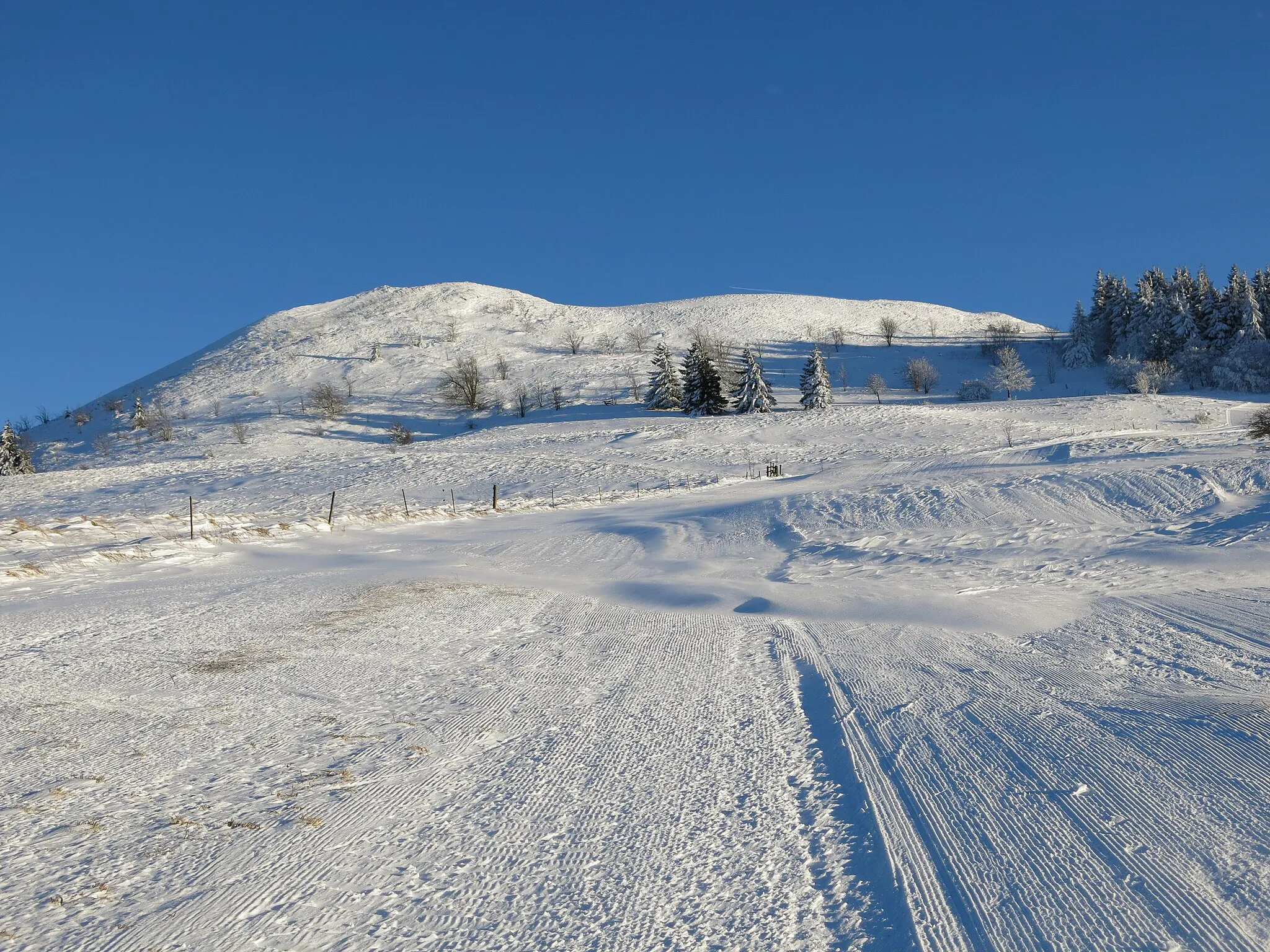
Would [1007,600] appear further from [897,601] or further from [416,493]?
[416,493]

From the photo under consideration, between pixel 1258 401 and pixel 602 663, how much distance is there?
71.8m

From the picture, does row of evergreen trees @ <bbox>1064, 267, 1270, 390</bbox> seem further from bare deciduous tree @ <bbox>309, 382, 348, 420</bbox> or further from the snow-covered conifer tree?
bare deciduous tree @ <bbox>309, 382, 348, 420</bbox>

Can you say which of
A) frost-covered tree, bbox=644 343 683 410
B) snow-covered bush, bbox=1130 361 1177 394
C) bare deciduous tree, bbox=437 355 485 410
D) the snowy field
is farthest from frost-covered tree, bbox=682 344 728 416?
the snowy field

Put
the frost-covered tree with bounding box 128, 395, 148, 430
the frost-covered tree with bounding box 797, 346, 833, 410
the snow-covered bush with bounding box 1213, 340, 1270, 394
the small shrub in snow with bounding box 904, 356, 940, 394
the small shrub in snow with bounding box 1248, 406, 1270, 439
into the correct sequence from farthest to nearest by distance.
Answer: the small shrub in snow with bounding box 904, 356, 940, 394 < the frost-covered tree with bounding box 128, 395, 148, 430 < the frost-covered tree with bounding box 797, 346, 833, 410 < the snow-covered bush with bounding box 1213, 340, 1270, 394 < the small shrub in snow with bounding box 1248, 406, 1270, 439

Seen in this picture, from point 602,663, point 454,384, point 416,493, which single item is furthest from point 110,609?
point 454,384

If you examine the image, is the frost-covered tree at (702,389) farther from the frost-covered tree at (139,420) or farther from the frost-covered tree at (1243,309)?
the frost-covered tree at (139,420)

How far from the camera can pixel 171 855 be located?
10.6 feet

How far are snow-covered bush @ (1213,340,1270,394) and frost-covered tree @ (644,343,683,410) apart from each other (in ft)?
153

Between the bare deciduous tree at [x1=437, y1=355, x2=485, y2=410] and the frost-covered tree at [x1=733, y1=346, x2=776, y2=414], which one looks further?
the bare deciduous tree at [x1=437, y1=355, x2=485, y2=410]

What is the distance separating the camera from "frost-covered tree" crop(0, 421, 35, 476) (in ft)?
175

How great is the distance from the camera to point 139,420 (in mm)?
71938

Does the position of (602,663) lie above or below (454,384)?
below

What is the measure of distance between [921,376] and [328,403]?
6137cm

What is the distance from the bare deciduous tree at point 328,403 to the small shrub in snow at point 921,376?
5978 cm
